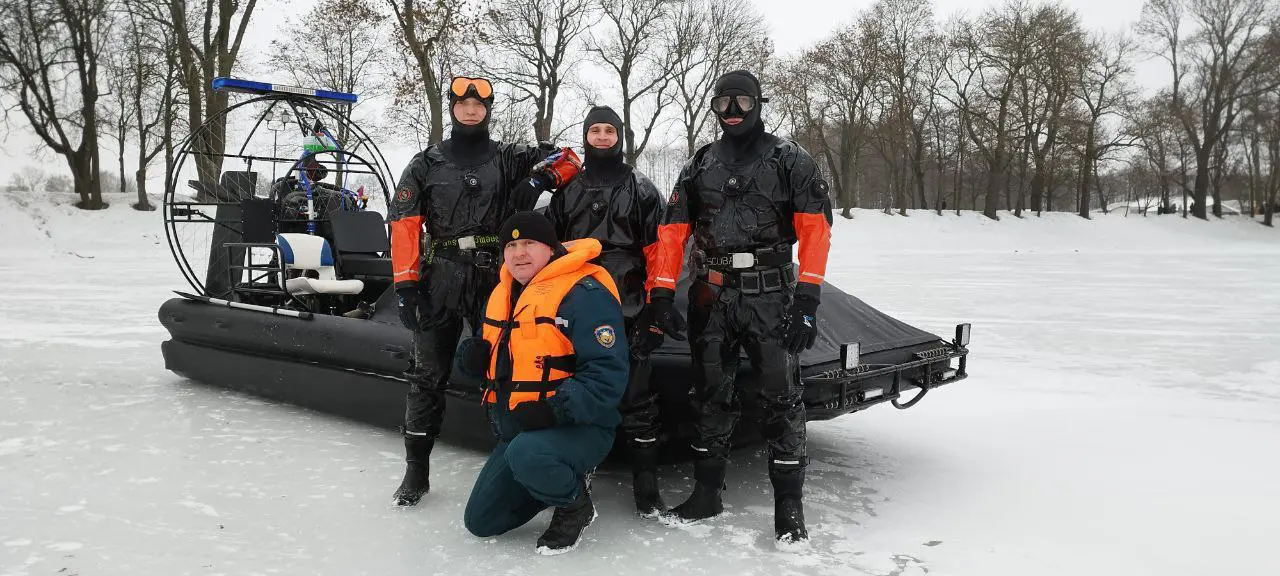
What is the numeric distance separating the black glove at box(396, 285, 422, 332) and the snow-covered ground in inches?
31.5

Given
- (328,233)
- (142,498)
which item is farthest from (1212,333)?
(142,498)

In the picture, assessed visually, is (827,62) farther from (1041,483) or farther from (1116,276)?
(1041,483)

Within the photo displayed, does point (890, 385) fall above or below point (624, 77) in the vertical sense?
below

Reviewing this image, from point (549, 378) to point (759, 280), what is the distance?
93 cm

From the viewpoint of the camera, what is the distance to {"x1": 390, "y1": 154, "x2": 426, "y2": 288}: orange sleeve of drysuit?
3.68 metres

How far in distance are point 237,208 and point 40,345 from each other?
262 centimetres

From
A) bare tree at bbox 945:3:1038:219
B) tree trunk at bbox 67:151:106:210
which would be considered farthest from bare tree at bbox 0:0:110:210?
bare tree at bbox 945:3:1038:219

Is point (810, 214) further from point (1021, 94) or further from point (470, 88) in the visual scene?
point (1021, 94)

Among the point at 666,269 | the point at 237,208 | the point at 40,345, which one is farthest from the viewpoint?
the point at 40,345

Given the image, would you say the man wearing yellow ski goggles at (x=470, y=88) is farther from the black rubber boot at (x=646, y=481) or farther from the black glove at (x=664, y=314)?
the black rubber boot at (x=646, y=481)

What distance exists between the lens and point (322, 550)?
3002 millimetres

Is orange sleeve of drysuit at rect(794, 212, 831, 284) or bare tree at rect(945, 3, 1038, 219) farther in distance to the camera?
bare tree at rect(945, 3, 1038, 219)

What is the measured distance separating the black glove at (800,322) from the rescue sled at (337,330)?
34 cm

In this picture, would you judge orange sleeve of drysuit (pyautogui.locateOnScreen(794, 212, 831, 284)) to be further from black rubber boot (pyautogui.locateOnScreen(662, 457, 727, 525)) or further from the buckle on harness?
the buckle on harness
